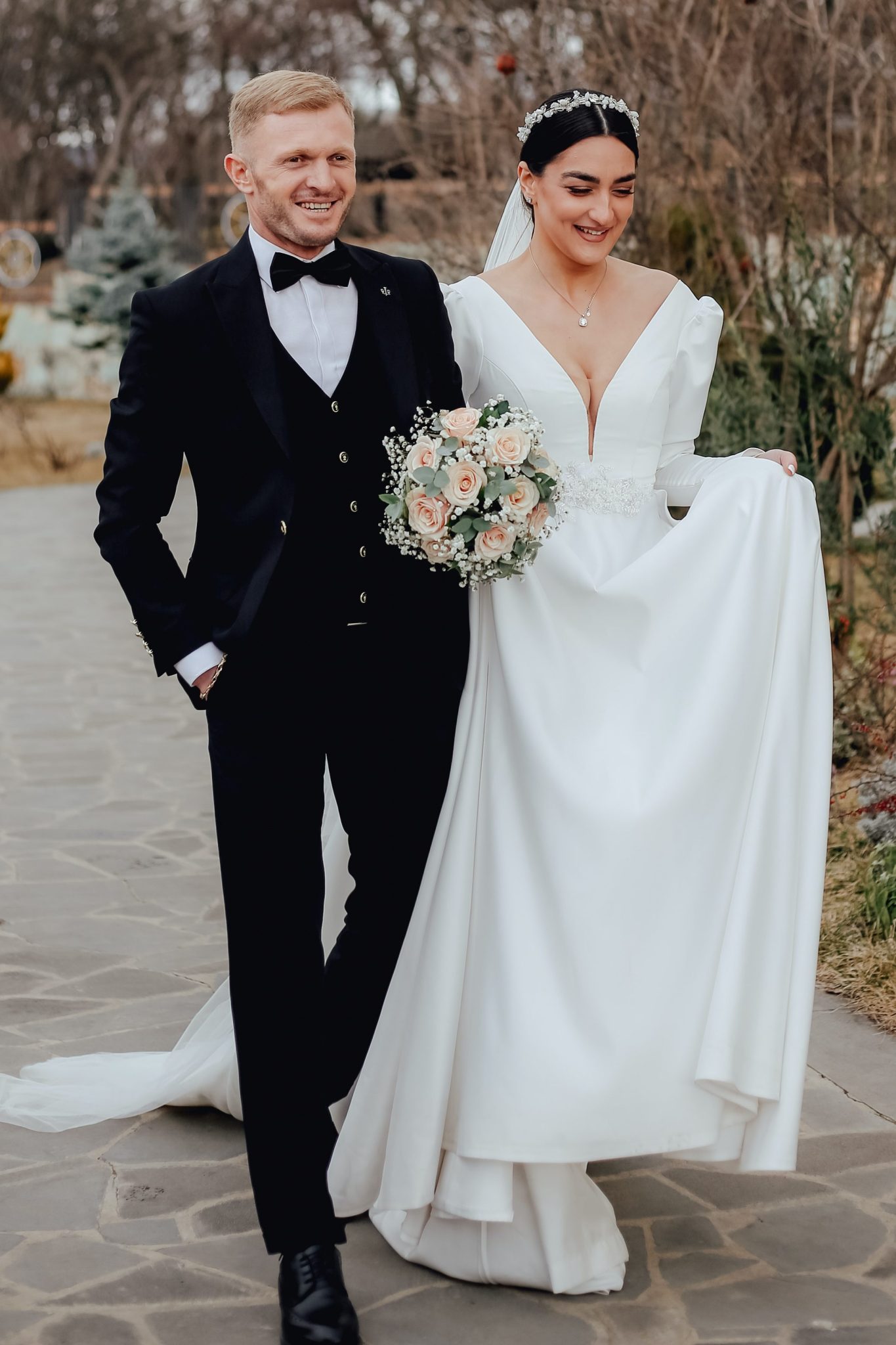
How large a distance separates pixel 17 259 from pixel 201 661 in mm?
38730

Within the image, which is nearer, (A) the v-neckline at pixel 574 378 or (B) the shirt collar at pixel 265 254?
(B) the shirt collar at pixel 265 254

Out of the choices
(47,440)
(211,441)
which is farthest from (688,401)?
(47,440)

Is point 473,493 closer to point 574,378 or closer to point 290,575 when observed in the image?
point 290,575

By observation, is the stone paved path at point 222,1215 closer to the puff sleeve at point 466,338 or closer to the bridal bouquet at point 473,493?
the bridal bouquet at point 473,493

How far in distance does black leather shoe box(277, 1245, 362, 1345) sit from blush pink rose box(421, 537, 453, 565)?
51.2 inches

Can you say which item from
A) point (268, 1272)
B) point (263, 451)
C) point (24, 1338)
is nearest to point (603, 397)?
point (263, 451)

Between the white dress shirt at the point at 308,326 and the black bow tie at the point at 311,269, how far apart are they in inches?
0.4

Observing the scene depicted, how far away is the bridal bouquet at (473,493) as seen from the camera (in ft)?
9.74

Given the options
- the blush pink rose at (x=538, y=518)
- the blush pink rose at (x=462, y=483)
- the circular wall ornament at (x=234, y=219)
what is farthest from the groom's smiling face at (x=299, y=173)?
the circular wall ornament at (x=234, y=219)

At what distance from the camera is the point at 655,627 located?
3203 millimetres

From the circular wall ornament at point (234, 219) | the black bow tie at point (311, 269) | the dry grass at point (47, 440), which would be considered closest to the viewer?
the black bow tie at point (311, 269)

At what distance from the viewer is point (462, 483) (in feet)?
9.74

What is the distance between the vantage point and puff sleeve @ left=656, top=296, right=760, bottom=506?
11.7 feet

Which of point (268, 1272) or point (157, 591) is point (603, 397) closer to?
point (157, 591)
